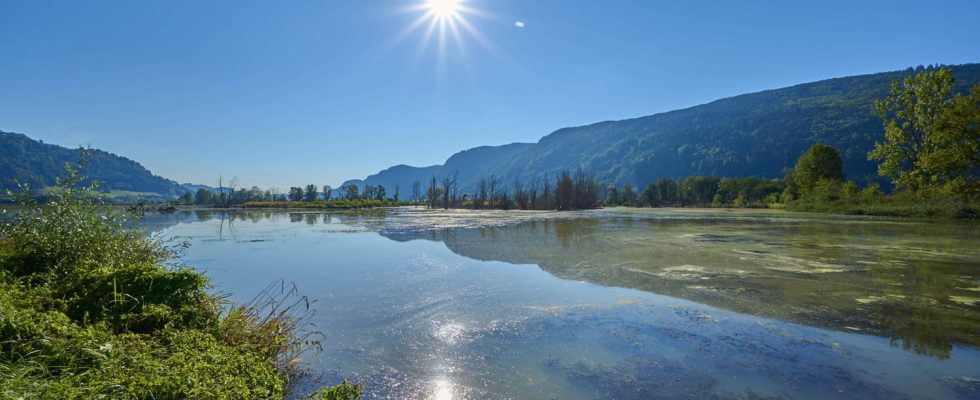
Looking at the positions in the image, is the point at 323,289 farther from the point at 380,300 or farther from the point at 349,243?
the point at 349,243

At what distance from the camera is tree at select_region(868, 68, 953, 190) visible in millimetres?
32406

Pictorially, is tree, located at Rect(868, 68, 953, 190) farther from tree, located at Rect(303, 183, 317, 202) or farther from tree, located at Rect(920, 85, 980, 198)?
tree, located at Rect(303, 183, 317, 202)

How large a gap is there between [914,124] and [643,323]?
41.6 m

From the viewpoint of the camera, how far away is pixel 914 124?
34062mm

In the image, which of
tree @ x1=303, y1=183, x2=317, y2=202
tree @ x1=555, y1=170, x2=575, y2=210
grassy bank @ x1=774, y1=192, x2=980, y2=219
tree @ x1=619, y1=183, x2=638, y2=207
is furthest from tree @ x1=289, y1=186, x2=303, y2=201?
grassy bank @ x1=774, y1=192, x2=980, y2=219

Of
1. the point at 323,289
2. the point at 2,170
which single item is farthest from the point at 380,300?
the point at 2,170

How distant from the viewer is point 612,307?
7.70 m

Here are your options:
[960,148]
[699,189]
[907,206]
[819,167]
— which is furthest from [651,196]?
[960,148]

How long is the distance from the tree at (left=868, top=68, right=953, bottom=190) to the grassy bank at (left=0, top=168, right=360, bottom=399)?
41980 mm

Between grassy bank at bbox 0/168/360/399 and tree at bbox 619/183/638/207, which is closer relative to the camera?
grassy bank at bbox 0/168/360/399

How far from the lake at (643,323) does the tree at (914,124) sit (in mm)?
26138

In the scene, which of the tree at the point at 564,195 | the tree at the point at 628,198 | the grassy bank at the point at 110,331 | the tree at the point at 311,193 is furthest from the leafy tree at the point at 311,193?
the grassy bank at the point at 110,331

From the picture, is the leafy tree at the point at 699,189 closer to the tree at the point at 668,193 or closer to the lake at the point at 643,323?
the tree at the point at 668,193

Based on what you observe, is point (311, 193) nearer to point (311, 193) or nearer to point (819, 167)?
point (311, 193)
